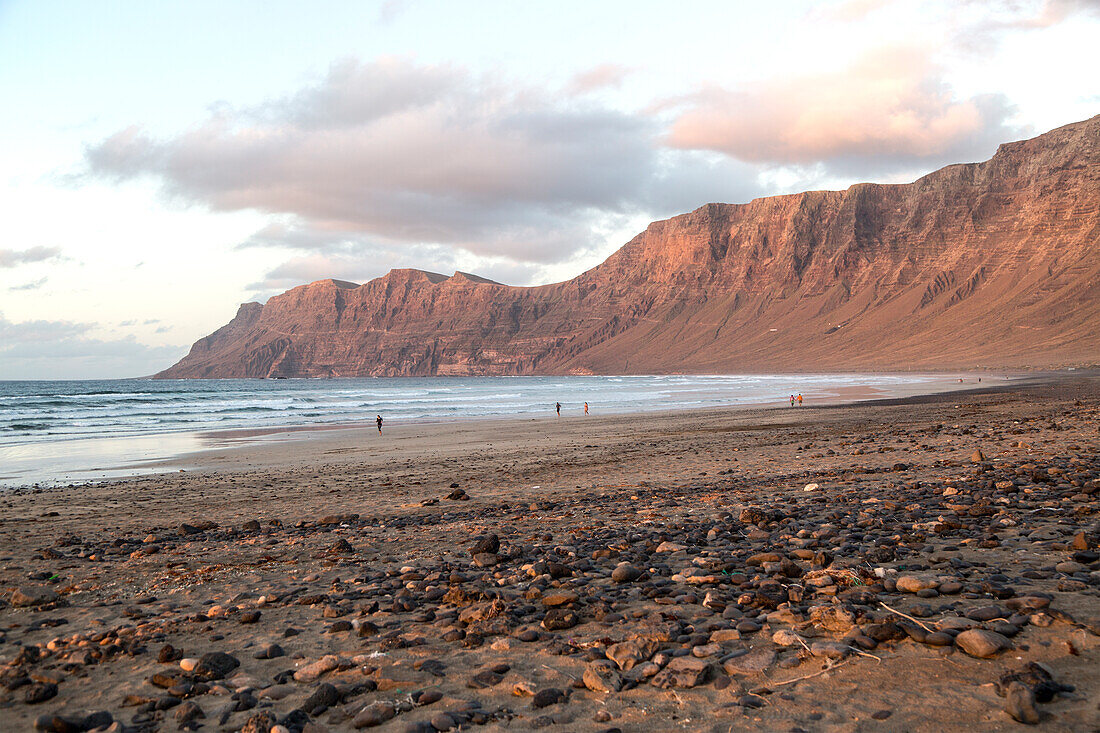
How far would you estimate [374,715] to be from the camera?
3.40 metres

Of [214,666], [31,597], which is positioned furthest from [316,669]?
[31,597]

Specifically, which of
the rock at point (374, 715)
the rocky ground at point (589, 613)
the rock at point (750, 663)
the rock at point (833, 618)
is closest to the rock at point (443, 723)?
the rocky ground at point (589, 613)

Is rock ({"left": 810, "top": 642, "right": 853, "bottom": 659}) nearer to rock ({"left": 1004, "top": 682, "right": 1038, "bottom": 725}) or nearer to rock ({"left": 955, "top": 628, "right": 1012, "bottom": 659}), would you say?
rock ({"left": 955, "top": 628, "right": 1012, "bottom": 659})

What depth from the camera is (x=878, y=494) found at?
29.4ft

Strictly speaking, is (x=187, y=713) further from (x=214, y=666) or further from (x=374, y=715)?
(x=374, y=715)

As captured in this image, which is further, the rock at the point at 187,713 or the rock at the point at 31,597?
the rock at the point at 31,597

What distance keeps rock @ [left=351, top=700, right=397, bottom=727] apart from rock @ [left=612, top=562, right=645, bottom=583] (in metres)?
2.44

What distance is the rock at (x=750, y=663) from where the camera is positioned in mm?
Result: 3674

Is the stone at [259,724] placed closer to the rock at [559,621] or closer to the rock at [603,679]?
the rock at [603,679]

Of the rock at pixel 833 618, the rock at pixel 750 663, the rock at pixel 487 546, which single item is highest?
the rock at pixel 833 618

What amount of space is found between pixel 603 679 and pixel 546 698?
1.14 ft

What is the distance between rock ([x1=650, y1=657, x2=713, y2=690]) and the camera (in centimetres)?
357

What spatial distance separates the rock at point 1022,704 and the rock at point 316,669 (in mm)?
3447

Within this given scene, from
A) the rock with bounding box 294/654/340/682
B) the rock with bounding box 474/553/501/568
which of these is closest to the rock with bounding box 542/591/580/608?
the rock with bounding box 474/553/501/568
